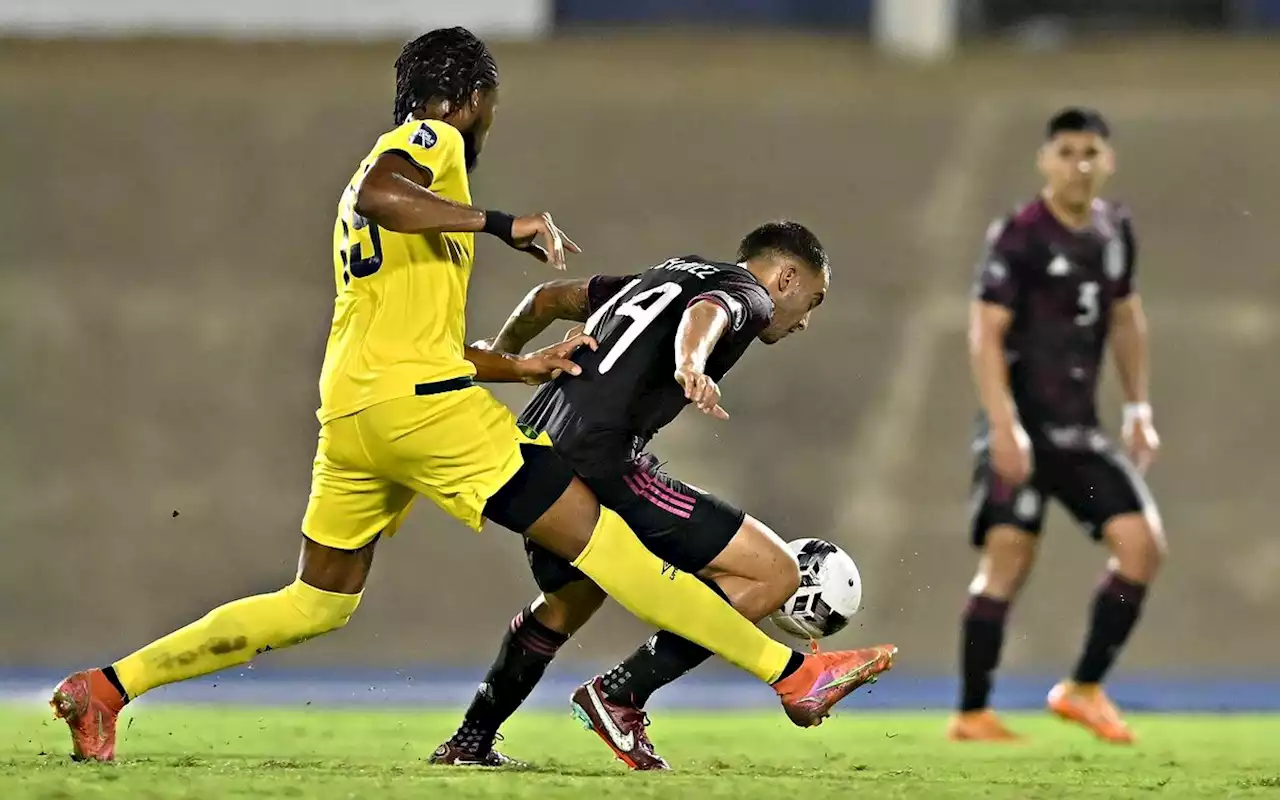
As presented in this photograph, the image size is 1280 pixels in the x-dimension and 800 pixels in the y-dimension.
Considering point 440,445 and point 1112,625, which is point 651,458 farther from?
point 1112,625

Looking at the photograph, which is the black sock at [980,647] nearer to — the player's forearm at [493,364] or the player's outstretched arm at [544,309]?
the player's outstretched arm at [544,309]

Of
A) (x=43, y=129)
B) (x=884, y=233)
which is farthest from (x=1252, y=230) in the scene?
(x=43, y=129)

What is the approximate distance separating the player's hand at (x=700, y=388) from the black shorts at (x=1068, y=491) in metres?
3.02

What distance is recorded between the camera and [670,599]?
187 inches

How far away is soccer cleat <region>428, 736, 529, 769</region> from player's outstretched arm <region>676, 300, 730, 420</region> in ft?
4.14

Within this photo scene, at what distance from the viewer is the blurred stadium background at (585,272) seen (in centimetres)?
1124

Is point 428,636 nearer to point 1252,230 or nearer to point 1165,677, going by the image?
point 1165,677

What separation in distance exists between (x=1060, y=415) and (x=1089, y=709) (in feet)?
3.58

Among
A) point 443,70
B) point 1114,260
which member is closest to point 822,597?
point 443,70

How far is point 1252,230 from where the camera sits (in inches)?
479

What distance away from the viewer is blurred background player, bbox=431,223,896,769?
15.9 ft

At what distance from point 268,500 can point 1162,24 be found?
7.84 meters

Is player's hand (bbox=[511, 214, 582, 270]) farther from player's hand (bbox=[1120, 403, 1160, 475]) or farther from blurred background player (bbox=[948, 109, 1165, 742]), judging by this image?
player's hand (bbox=[1120, 403, 1160, 475])

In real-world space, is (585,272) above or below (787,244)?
below
